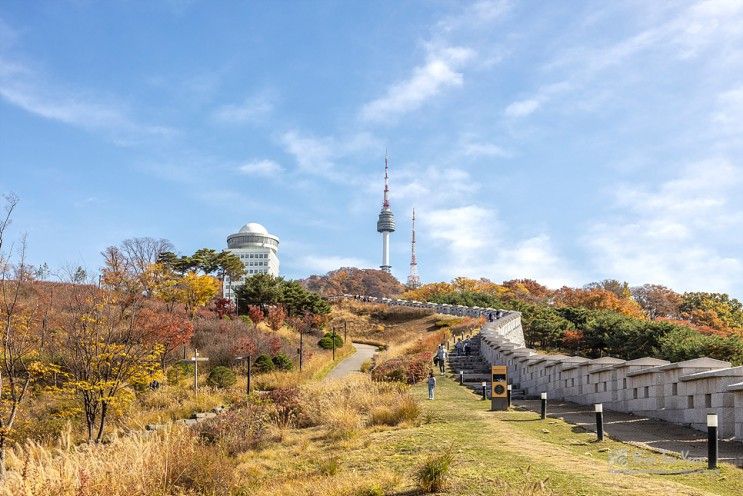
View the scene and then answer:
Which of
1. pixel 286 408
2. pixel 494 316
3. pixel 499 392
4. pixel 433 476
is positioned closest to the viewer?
pixel 433 476

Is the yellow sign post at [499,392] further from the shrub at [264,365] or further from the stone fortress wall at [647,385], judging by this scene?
the shrub at [264,365]

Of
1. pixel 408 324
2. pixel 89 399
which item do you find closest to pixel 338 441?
pixel 89 399

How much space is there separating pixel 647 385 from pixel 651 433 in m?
2.11

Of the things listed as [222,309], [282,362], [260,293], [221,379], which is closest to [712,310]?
[260,293]

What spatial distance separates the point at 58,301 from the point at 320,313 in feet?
90.8

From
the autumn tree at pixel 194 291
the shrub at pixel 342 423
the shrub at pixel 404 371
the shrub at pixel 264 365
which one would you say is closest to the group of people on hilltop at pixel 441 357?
the shrub at pixel 404 371

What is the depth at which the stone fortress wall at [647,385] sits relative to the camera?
1103 centimetres

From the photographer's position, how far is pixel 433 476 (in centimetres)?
769

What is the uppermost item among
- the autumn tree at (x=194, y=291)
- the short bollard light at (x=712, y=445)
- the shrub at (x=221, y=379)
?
the autumn tree at (x=194, y=291)

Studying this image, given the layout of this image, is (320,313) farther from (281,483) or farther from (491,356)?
(281,483)

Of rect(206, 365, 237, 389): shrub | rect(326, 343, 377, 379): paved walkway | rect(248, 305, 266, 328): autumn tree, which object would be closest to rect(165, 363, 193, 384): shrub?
rect(206, 365, 237, 389): shrub

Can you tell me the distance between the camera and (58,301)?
97.0 ft

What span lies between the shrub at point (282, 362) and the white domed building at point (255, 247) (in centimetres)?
12601

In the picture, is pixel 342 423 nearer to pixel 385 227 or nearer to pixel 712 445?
pixel 712 445
